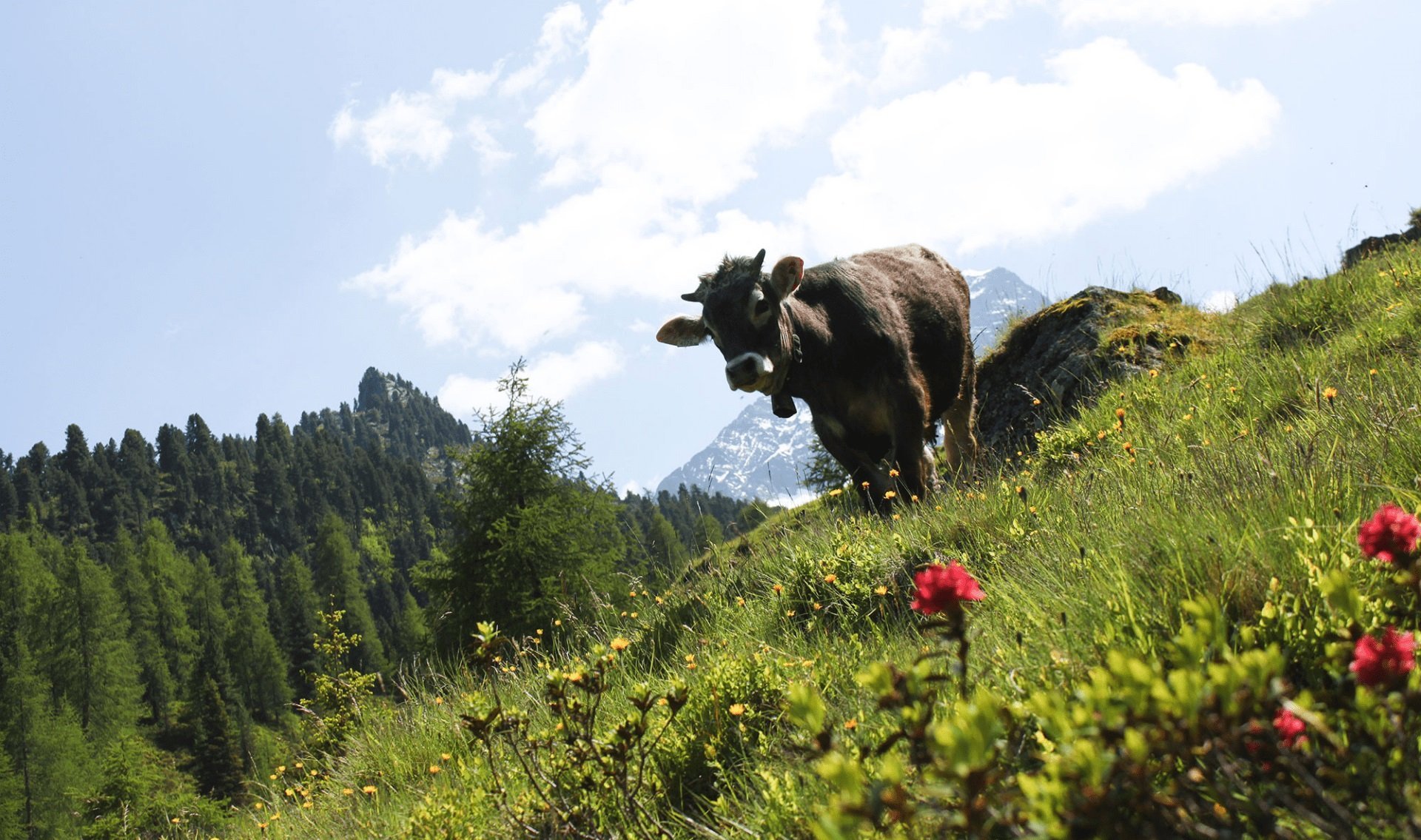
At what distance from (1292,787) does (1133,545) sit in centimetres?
150

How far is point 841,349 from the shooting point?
8133mm

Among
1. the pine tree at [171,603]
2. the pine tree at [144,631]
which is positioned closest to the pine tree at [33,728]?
the pine tree at [144,631]

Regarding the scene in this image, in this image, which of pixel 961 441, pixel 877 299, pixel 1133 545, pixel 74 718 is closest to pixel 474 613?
pixel 961 441

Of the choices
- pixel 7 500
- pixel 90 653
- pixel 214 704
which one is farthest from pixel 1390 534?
pixel 7 500

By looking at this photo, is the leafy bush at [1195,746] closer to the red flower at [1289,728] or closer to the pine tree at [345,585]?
the red flower at [1289,728]

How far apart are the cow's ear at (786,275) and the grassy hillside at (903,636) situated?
7.16 ft

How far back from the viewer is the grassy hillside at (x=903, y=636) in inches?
94.0

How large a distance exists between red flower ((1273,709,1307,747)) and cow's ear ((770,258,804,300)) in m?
6.27

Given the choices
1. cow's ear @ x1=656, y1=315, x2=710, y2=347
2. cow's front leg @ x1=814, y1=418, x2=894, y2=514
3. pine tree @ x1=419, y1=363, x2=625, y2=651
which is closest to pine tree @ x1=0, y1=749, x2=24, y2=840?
pine tree @ x1=419, y1=363, x2=625, y2=651

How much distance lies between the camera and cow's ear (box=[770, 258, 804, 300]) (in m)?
7.56

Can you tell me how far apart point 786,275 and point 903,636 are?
177 inches

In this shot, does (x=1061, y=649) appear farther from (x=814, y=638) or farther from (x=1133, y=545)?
(x=814, y=638)

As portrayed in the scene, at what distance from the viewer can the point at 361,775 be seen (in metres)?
5.24

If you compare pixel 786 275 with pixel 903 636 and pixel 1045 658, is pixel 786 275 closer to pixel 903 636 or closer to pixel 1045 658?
pixel 903 636
